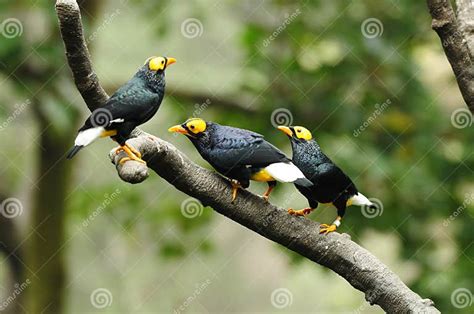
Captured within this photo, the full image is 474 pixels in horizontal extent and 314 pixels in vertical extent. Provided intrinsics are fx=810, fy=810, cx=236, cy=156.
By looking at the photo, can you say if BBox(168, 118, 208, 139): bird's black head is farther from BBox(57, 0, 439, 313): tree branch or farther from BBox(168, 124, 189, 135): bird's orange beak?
BBox(57, 0, 439, 313): tree branch

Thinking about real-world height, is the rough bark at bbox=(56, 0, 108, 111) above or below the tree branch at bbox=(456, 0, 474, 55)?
below

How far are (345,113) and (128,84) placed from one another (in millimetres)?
3472

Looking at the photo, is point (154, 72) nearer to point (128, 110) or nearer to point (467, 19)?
point (128, 110)

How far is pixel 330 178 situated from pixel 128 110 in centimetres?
66

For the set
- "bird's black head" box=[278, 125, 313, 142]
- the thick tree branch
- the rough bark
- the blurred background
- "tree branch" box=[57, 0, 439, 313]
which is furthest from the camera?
the blurred background

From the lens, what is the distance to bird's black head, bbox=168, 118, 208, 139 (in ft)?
7.69

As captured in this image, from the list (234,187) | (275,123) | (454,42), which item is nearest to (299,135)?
(234,187)

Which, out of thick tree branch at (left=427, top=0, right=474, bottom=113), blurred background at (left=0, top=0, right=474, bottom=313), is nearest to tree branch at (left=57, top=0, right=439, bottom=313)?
thick tree branch at (left=427, top=0, right=474, bottom=113)

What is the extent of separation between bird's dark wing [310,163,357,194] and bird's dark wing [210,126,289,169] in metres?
0.12

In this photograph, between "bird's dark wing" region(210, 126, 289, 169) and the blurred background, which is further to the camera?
the blurred background

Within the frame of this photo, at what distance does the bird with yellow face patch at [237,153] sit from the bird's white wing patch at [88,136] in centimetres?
34

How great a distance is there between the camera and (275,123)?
18.3ft

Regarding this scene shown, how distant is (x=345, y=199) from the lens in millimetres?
2527

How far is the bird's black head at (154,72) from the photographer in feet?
7.18
